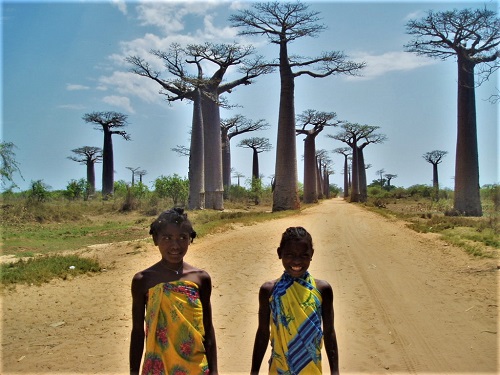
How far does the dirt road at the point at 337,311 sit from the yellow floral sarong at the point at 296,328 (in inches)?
57.7

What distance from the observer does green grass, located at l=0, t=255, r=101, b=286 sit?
5677mm

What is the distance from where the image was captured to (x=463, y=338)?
3.82m

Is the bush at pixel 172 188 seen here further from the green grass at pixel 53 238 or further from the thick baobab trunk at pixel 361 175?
the thick baobab trunk at pixel 361 175

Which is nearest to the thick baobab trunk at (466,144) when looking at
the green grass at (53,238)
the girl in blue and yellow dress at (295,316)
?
the green grass at (53,238)

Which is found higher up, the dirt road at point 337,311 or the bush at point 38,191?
the bush at point 38,191

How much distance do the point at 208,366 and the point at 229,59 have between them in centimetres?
1806

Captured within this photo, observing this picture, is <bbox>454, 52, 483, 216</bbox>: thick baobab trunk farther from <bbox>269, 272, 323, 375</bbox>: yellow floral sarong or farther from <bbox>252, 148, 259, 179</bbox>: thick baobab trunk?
<bbox>252, 148, 259, 179</bbox>: thick baobab trunk

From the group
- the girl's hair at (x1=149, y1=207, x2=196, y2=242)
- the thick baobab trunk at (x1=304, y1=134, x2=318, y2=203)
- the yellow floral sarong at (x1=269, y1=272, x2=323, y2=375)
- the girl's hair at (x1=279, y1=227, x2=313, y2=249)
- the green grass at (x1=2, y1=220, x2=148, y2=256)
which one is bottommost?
the green grass at (x1=2, y1=220, x2=148, y2=256)

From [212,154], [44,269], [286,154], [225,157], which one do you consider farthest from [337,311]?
[225,157]

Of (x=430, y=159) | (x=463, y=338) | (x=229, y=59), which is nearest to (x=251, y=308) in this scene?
(x=463, y=338)

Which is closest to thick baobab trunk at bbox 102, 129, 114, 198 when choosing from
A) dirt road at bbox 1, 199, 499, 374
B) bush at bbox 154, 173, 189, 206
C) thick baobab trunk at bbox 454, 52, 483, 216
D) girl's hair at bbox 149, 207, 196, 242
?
bush at bbox 154, 173, 189, 206

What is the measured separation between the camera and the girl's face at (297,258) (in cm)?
202

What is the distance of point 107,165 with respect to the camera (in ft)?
103

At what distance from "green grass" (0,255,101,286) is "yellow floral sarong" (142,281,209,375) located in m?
4.27
